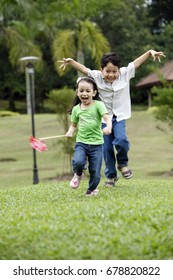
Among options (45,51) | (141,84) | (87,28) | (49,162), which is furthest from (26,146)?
(45,51)

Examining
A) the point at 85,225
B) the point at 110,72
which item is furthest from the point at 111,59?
the point at 85,225

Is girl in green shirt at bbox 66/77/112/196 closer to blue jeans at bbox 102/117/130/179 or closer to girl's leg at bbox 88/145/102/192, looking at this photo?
girl's leg at bbox 88/145/102/192

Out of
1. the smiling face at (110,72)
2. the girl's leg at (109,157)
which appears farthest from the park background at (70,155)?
the smiling face at (110,72)

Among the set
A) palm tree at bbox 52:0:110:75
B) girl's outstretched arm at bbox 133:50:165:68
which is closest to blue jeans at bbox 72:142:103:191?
girl's outstretched arm at bbox 133:50:165:68

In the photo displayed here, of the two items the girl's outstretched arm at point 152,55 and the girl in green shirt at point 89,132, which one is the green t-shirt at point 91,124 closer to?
the girl in green shirt at point 89,132

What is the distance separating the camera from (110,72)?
8.16 m

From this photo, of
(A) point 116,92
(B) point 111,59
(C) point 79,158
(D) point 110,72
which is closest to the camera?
(C) point 79,158

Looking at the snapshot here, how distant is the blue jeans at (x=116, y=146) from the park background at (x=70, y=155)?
1.06 ft

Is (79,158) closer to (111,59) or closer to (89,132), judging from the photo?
(89,132)

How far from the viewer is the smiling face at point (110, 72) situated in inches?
320

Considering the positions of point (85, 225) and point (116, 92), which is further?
point (116, 92)

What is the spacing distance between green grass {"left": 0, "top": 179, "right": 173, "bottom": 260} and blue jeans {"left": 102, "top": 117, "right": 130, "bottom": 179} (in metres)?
1.78

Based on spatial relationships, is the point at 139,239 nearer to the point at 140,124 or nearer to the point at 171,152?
the point at 171,152

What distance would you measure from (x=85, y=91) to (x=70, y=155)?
11.6 m
